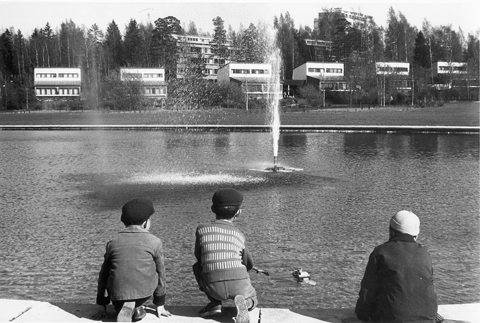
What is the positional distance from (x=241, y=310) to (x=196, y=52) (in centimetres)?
11253

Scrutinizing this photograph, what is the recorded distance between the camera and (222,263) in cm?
558

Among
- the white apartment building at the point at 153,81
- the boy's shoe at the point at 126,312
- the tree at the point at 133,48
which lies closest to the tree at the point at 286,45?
the tree at the point at 133,48

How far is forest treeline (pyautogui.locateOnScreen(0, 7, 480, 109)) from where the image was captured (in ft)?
324

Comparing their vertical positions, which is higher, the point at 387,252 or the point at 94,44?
the point at 94,44

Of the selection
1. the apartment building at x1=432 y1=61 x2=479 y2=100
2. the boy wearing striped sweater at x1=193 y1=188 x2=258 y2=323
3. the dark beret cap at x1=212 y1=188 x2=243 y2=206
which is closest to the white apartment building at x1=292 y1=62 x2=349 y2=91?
the apartment building at x1=432 y1=61 x2=479 y2=100

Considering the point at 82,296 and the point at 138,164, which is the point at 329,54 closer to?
the point at 138,164

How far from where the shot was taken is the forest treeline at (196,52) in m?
98.9

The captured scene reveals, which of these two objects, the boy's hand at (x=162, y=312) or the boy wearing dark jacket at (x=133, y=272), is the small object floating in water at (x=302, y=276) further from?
the boy's hand at (x=162, y=312)

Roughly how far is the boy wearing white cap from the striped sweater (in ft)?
3.97

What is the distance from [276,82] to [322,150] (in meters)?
6.52

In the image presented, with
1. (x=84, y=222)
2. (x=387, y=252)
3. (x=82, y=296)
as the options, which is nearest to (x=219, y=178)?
(x=84, y=222)

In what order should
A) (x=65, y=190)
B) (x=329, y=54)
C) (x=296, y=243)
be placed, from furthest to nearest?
(x=329, y=54), (x=65, y=190), (x=296, y=243)

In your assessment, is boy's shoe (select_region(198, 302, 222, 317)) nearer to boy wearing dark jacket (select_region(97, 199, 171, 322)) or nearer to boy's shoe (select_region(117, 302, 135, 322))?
boy wearing dark jacket (select_region(97, 199, 171, 322))

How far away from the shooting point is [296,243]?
10.2 meters
